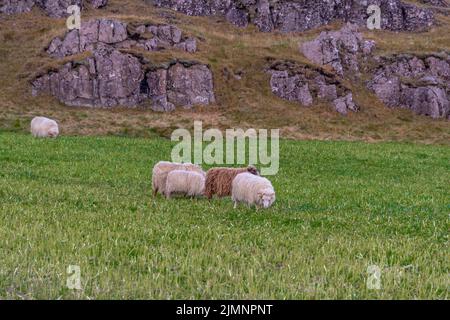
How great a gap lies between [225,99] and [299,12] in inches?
1132

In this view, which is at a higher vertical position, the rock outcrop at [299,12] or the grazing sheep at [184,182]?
the rock outcrop at [299,12]

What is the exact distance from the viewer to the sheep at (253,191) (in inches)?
587

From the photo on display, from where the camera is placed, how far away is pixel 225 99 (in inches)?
2359

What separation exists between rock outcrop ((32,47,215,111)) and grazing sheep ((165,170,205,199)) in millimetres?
39518

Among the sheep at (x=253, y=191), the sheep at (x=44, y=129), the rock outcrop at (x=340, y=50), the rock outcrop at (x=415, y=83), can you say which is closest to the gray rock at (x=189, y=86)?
the rock outcrop at (x=340, y=50)

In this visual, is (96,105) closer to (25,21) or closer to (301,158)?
(25,21)

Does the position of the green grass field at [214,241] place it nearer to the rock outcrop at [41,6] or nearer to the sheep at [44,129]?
the sheep at [44,129]

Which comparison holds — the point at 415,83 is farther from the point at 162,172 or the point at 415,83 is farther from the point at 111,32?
the point at 162,172

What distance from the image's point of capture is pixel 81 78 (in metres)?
55.6

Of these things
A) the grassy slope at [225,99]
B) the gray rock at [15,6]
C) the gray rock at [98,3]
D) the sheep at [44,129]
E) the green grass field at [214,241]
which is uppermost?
the gray rock at [98,3]

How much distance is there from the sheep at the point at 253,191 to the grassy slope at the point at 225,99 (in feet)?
108

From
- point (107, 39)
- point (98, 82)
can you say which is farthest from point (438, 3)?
point (98, 82)
